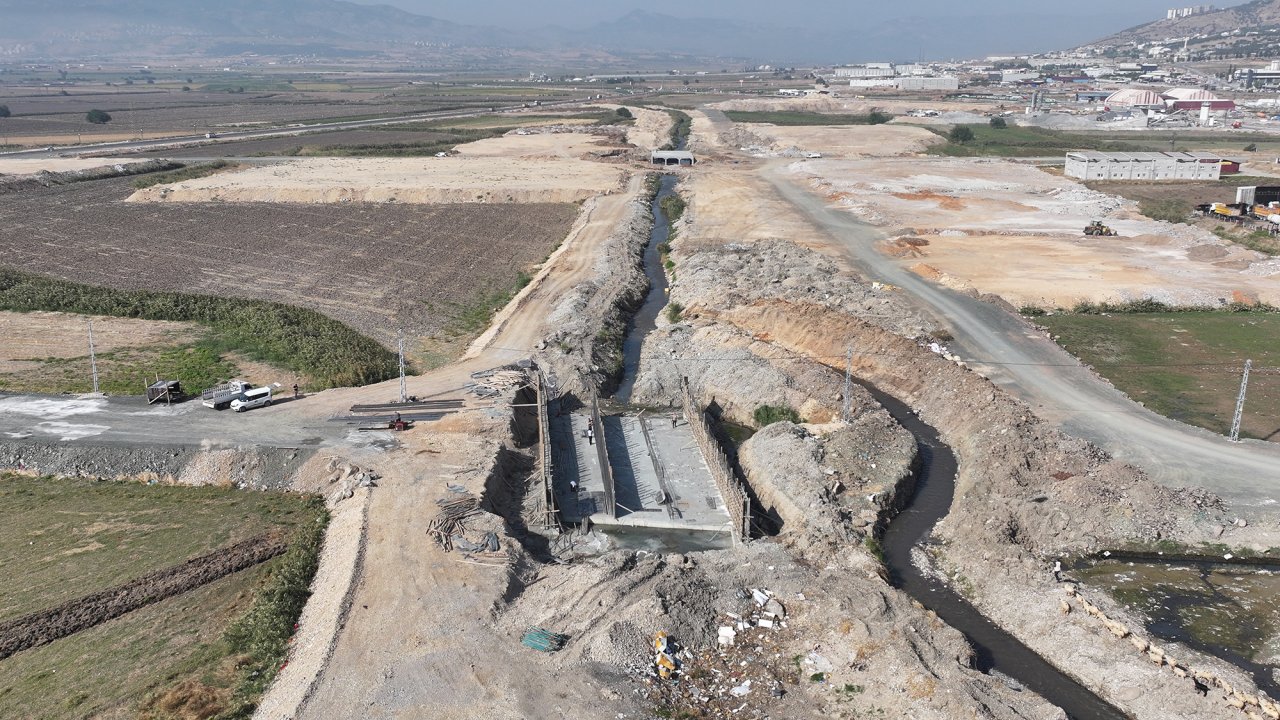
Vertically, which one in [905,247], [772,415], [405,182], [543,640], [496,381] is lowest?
[543,640]

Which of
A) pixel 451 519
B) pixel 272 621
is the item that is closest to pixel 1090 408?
pixel 451 519

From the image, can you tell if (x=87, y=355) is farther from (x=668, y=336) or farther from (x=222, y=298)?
(x=668, y=336)

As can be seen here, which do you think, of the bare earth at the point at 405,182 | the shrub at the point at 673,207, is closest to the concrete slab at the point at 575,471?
the shrub at the point at 673,207

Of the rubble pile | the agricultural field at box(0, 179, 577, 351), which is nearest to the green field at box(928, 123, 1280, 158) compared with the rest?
the agricultural field at box(0, 179, 577, 351)

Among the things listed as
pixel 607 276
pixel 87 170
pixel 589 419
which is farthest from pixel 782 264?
pixel 87 170

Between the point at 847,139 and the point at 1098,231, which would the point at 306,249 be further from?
the point at 847,139

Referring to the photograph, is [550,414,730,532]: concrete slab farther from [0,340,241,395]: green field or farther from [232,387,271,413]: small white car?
[0,340,241,395]: green field
